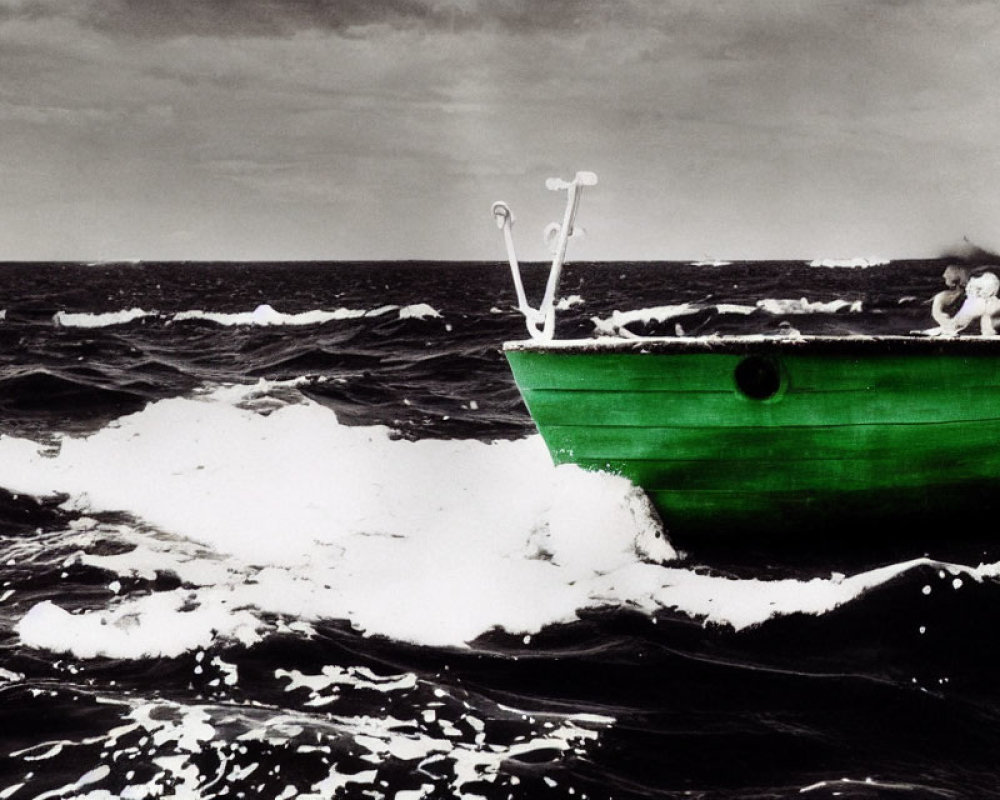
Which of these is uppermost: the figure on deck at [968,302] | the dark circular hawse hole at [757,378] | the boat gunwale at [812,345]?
the figure on deck at [968,302]

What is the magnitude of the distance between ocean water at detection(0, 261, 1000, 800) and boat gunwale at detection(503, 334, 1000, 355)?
1031mm

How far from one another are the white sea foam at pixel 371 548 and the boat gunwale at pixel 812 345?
100 cm

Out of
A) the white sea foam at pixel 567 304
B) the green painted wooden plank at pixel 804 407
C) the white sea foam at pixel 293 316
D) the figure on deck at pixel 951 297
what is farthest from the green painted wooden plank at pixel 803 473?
the white sea foam at pixel 567 304

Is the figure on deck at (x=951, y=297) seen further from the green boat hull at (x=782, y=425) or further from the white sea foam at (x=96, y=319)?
the white sea foam at (x=96, y=319)

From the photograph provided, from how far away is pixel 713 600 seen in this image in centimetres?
554

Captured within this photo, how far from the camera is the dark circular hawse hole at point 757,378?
5.75m

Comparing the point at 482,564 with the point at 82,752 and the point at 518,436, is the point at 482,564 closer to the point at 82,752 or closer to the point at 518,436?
the point at 82,752

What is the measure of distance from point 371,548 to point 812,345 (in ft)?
10.8

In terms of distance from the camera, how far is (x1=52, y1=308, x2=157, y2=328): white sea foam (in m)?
28.3

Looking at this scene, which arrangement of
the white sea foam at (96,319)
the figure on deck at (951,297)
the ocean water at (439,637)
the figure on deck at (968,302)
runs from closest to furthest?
the ocean water at (439,637) < the figure on deck at (968,302) < the figure on deck at (951,297) < the white sea foam at (96,319)

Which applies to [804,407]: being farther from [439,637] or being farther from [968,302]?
[439,637]

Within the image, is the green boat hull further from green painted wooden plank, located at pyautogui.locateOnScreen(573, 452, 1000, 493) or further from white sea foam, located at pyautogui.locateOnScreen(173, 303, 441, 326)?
white sea foam, located at pyautogui.locateOnScreen(173, 303, 441, 326)

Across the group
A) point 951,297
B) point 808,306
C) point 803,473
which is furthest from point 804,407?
point 808,306

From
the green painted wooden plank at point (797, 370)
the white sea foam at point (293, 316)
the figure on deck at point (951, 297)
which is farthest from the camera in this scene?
the white sea foam at point (293, 316)
